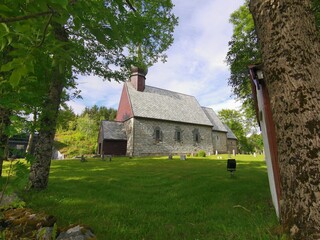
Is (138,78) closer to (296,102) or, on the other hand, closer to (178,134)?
Answer: (178,134)

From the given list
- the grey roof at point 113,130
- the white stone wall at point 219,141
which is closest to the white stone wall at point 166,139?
the white stone wall at point 219,141

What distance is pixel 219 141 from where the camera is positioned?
41.0 meters

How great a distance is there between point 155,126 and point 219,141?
14317 mm

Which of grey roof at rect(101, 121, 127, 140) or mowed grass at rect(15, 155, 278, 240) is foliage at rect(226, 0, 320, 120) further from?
grey roof at rect(101, 121, 127, 140)

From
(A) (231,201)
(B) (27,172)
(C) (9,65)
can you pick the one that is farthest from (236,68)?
(C) (9,65)

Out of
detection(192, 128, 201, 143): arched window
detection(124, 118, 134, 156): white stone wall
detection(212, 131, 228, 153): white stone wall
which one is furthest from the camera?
detection(212, 131, 228, 153): white stone wall

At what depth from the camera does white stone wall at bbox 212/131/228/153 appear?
4028 centimetres

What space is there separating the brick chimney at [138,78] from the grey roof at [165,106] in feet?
2.06

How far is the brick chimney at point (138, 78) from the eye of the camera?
34.4 meters

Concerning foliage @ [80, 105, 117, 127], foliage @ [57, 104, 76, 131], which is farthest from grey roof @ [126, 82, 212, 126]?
foliage @ [80, 105, 117, 127]

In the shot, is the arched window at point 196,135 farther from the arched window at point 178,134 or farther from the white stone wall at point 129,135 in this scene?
the white stone wall at point 129,135

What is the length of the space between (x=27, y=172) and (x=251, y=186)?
25.5 ft

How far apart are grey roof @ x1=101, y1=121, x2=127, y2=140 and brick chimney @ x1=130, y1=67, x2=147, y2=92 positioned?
6168mm

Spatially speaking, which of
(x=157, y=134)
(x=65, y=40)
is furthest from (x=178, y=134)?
(x=65, y=40)
